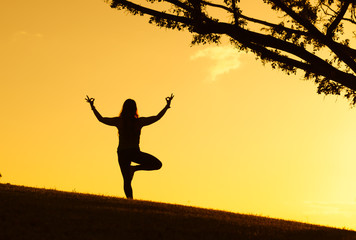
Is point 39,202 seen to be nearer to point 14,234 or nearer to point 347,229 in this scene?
point 14,234

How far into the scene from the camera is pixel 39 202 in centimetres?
1572

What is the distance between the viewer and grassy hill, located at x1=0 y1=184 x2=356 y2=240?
13.1m

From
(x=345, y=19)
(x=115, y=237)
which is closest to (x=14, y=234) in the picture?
(x=115, y=237)

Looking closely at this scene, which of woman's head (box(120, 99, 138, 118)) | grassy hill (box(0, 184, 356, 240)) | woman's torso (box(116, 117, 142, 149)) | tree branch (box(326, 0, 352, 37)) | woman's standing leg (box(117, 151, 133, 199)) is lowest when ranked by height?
grassy hill (box(0, 184, 356, 240))

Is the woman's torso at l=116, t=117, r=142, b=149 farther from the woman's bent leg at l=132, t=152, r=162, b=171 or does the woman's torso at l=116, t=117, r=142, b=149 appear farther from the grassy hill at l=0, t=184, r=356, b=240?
the grassy hill at l=0, t=184, r=356, b=240

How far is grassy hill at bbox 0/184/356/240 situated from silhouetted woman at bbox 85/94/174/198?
1.01 metres

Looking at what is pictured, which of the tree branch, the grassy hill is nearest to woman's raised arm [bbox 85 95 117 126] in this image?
the grassy hill

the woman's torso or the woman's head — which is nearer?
the woman's torso

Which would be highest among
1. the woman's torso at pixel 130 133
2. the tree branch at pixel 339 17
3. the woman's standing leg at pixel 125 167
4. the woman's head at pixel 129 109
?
the tree branch at pixel 339 17

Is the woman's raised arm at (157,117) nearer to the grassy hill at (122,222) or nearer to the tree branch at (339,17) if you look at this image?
the grassy hill at (122,222)

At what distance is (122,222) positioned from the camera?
14.1 meters

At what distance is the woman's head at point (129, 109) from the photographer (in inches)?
714

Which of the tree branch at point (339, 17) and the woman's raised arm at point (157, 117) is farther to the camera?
the tree branch at point (339, 17)

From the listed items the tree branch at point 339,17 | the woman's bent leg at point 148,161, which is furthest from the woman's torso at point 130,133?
the tree branch at point 339,17
